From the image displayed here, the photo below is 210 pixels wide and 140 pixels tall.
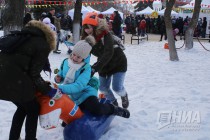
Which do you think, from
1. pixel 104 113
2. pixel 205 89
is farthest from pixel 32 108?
pixel 205 89

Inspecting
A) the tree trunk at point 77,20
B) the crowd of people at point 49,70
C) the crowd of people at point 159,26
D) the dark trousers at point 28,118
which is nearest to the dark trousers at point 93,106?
the crowd of people at point 49,70

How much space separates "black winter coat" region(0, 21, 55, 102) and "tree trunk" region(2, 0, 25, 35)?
4773 mm

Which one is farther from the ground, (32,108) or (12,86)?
(12,86)

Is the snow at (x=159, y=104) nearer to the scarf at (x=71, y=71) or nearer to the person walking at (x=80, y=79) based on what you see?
the person walking at (x=80, y=79)

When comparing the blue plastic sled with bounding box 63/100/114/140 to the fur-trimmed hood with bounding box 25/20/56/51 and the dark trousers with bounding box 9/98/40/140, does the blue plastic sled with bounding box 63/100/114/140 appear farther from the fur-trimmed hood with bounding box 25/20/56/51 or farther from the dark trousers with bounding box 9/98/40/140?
the fur-trimmed hood with bounding box 25/20/56/51

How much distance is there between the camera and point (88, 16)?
3.92m

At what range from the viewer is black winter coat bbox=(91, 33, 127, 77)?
3.92 m

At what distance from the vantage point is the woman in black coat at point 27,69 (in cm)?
282

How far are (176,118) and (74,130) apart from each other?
1.87m

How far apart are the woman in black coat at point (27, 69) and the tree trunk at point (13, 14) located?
4643mm

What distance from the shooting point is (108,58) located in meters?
3.95

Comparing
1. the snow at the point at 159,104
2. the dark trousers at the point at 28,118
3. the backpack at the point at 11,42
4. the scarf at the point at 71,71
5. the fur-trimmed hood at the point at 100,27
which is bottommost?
the snow at the point at 159,104

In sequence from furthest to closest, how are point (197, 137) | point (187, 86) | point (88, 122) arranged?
1. point (187, 86)
2. point (197, 137)
3. point (88, 122)

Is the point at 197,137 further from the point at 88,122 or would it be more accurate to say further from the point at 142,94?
the point at 142,94
